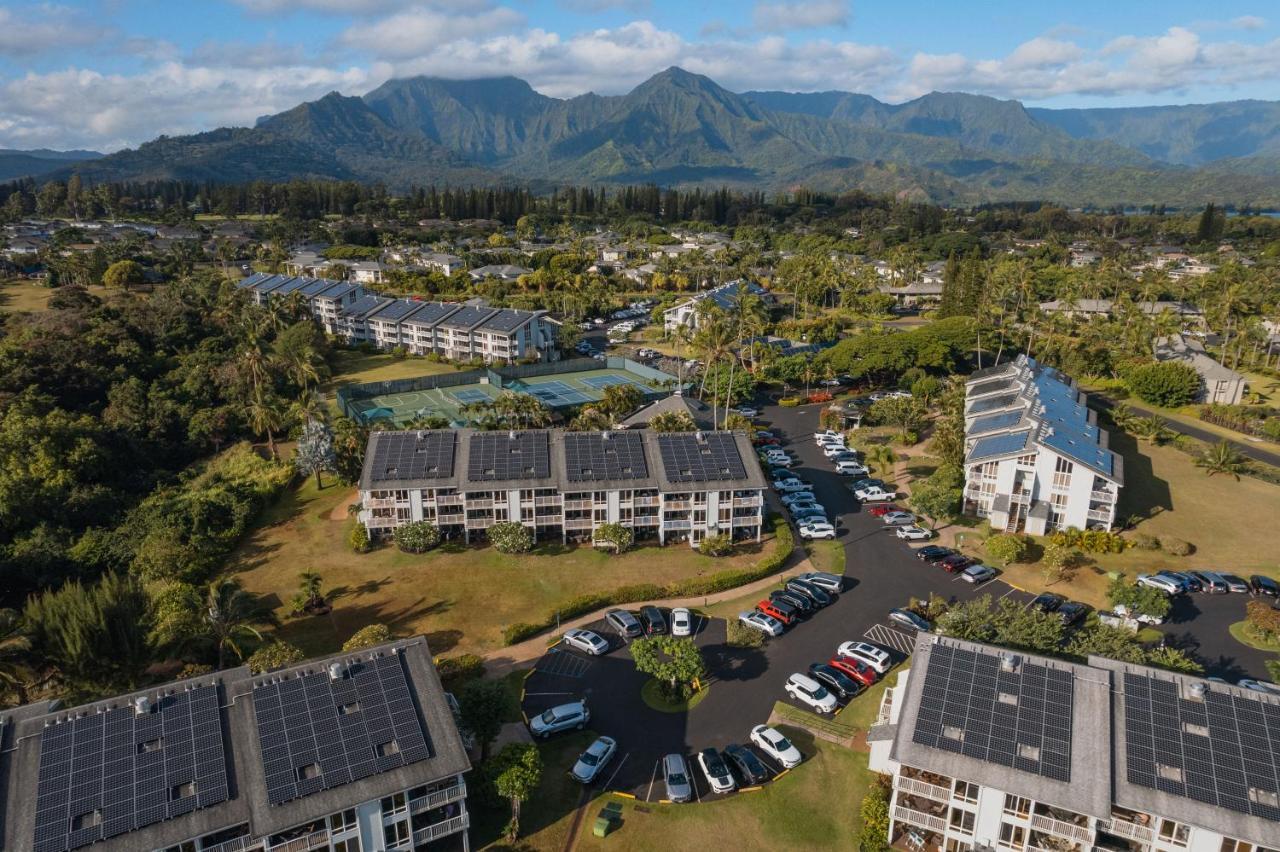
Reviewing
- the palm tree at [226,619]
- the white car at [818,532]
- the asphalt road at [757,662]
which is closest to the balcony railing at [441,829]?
the asphalt road at [757,662]

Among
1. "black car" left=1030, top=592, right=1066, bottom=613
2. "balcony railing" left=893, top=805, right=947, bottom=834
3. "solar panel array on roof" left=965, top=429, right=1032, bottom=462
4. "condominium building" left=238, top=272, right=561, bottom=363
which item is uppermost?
"condominium building" left=238, top=272, right=561, bottom=363

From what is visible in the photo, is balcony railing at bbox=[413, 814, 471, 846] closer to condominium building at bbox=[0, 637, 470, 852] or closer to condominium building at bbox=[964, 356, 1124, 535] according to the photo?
condominium building at bbox=[0, 637, 470, 852]

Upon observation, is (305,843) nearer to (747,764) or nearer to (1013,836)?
(747,764)

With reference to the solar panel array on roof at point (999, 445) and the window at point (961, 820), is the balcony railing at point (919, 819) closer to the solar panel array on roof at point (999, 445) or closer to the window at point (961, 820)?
the window at point (961, 820)

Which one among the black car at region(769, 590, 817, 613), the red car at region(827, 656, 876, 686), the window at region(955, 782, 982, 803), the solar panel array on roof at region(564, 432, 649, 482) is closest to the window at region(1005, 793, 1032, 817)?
the window at region(955, 782, 982, 803)

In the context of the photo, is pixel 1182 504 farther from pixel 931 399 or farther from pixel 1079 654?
pixel 1079 654
